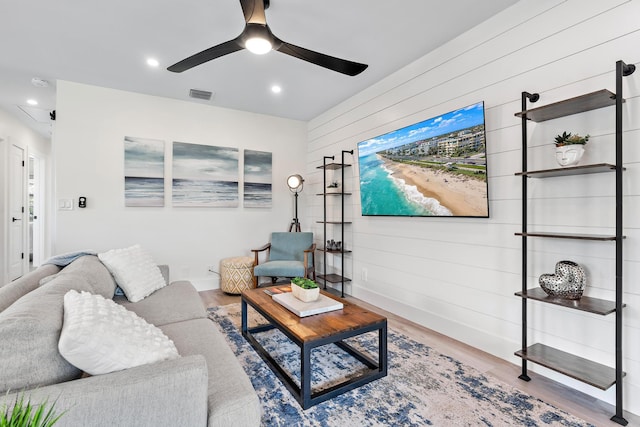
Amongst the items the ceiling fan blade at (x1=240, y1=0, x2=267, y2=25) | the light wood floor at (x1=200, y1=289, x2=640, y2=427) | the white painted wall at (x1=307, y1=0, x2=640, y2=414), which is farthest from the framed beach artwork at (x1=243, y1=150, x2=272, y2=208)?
the ceiling fan blade at (x1=240, y1=0, x2=267, y2=25)

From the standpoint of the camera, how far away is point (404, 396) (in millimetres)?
1925

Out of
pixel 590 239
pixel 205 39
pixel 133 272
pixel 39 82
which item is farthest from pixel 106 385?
pixel 39 82

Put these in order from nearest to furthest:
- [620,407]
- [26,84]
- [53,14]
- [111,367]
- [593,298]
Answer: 1. [111,367]
2. [620,407]
3. [593,298]
4. [53,14]
5. [26,84]

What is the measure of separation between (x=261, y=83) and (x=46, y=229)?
560 cm

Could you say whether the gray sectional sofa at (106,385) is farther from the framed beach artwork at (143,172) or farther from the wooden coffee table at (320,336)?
the framed beach artwork at (143,172)

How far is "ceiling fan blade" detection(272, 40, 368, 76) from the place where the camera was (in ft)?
6.70

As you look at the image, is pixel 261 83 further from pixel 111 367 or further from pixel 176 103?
pixel 111 367

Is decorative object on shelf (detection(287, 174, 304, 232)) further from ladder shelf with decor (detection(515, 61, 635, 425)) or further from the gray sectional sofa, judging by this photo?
the gray sectional sofa

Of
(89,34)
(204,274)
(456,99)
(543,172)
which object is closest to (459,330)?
(543,172)

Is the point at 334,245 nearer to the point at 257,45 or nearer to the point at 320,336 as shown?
the point at 320,336

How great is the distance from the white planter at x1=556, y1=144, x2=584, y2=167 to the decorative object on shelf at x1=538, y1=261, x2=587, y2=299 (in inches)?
24.1

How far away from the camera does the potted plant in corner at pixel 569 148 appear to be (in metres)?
1.83

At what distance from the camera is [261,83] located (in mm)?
3629

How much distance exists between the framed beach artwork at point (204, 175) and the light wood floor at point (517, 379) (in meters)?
2.82
